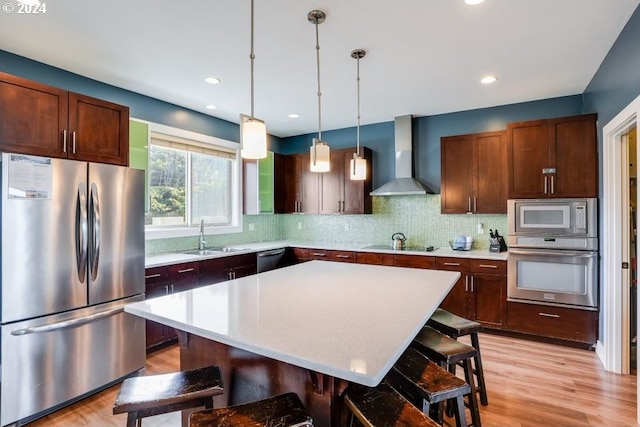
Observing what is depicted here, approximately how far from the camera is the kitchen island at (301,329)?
3.78 ft

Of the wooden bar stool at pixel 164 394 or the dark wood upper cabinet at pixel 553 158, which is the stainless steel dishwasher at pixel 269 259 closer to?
the wooden bar stool at pixel 164 394

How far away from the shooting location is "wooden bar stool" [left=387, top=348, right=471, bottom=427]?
4.75 ft

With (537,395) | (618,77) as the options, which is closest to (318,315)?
(537,395)

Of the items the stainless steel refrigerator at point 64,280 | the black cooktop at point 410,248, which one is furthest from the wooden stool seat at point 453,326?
the stainless steel refrigerator at point 64,280

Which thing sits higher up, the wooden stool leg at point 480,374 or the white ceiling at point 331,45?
the white ceiling at point 331,45

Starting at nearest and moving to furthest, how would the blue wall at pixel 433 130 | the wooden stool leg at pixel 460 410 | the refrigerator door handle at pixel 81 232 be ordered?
the wooden stool leg at pixel 460 410, the refrigerator door handle at pixel 81 232, the blue wall at pixel 433 130

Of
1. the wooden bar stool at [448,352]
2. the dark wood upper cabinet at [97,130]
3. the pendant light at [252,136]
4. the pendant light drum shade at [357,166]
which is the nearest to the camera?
the pendant light at [252,136]

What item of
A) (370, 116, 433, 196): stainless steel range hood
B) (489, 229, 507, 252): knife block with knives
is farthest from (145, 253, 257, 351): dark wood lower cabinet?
(489, 229, 507, 252): knife block with knives

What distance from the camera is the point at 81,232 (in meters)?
2.35

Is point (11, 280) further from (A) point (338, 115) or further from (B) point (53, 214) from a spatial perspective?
(A) point (338, 115)

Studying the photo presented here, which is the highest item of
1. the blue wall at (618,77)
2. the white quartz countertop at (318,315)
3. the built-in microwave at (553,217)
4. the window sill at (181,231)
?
the blue wall at (618,77)

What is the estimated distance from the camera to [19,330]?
82.5 inches

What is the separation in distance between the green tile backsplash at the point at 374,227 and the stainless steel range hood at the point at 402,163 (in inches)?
12.4

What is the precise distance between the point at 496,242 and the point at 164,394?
12.3 ft
